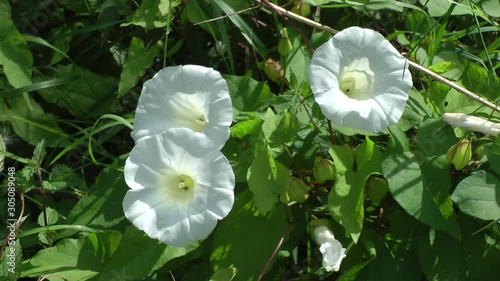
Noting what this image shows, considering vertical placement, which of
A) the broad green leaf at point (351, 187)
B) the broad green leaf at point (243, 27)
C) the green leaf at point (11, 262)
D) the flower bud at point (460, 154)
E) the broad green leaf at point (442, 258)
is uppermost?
the broad green leaf at point (243, 27)

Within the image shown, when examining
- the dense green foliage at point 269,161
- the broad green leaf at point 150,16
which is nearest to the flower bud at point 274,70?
the dense green foliage at point 269,161

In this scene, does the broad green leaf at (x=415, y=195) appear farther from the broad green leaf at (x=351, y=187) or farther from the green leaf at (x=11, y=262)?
the green leaf at (x=11, y=262)

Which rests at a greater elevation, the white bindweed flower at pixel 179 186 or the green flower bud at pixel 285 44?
the green flower bud at pixel 285 44

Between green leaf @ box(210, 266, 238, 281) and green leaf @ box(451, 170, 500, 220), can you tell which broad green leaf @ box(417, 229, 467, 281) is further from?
green leaf @ box(210, 266, 238, 281)

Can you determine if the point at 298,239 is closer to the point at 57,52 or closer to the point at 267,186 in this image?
the point at 267,186

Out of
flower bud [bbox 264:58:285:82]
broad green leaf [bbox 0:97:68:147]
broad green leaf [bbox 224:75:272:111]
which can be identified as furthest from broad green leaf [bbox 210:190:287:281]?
broad green leaf [bbox 0:97:68:147]

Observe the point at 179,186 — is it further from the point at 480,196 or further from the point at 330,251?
the point at 480,196
